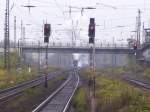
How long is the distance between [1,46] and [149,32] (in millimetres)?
40342

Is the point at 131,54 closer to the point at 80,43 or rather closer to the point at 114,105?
the point at 80,43

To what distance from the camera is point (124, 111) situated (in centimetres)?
2378

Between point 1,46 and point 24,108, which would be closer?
point 24,108

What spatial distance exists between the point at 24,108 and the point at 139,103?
27.3 ft

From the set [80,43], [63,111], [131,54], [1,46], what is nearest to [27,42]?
[1,46]

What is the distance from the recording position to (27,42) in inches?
5012

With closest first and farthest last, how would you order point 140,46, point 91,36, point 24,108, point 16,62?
point 24,108
point 91,36
point 16,62
point 140,46

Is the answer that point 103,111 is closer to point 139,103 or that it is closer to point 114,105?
point 114,105

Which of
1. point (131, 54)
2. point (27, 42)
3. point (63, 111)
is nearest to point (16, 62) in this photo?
point (27, 42)

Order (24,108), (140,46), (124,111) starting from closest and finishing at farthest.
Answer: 1. (124,111)
2. (24,108)
3. (140,46)

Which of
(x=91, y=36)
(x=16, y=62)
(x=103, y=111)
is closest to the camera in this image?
(x=103, y=111)

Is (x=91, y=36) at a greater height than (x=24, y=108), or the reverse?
(x=91, y=36)

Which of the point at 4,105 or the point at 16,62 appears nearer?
the point at 4,105

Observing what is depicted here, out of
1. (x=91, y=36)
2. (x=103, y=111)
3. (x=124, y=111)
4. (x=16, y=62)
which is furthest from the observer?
(x=16, y=62)
